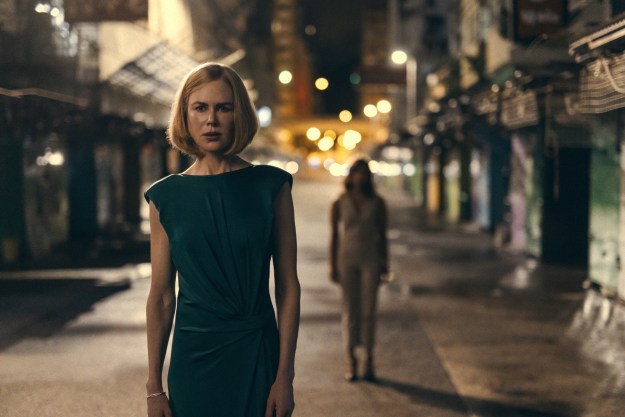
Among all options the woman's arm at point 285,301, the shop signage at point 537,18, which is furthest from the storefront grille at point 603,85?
the woman's arm at point 285,301

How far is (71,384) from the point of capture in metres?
7.20

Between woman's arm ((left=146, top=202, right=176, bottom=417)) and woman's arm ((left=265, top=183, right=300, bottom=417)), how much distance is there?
356 mm

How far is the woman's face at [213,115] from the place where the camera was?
262cm

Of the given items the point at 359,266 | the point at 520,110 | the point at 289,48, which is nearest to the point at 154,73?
the point at 520,110

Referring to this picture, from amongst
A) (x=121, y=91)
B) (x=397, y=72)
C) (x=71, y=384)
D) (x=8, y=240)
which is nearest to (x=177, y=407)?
(x=71, y=384)

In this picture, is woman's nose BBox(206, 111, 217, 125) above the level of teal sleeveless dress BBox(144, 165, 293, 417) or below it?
above

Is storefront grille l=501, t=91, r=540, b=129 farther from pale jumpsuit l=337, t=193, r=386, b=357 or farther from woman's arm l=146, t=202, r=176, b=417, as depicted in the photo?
woman's arm l=146, t=202, r=176, b=417

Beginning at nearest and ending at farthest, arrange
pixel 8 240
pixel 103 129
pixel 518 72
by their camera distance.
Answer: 1. pixel 518 72
2. pixel 8 240
3. pixel 103 129

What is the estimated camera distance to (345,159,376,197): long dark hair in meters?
7.49

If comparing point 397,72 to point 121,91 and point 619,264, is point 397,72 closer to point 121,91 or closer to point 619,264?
point 121,91

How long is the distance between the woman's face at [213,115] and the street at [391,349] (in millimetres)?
4085

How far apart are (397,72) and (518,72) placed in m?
20.5

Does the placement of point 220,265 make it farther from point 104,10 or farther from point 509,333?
point 104,10

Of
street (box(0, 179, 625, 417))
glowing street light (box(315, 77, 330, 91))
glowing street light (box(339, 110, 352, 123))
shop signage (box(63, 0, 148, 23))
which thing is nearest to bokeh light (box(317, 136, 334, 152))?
glowing street light (box(339, 110, 352, 123))
